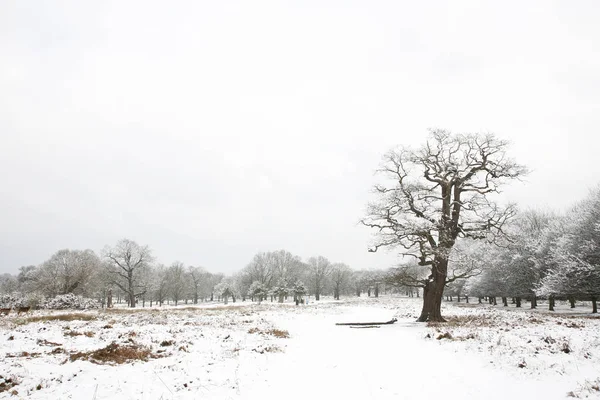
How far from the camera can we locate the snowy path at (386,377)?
705cm

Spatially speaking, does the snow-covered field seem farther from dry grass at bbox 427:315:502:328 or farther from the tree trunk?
the tree trunk

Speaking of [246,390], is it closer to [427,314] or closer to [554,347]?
[554,347]

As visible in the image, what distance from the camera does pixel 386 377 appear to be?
27.9 feet

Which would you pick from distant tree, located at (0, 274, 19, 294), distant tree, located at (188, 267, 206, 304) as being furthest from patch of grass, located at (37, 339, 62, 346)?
distant tree, located at (188, 267, 206, 304)

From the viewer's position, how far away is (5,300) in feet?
118

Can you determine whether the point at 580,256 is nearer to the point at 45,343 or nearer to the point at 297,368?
the point at 297,368

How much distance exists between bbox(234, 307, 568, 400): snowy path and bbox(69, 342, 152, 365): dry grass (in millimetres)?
3290

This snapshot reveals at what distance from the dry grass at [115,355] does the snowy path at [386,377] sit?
3.29 metres

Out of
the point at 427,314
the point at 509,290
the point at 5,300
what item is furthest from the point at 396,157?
the point at 5,300

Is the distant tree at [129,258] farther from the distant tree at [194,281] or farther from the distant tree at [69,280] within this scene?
the distant tree at [194,281]

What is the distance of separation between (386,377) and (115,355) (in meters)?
8.26

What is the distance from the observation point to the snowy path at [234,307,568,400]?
705cm

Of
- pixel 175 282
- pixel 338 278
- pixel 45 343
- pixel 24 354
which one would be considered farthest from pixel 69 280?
pixel 338 278

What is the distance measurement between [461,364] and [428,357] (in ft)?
4.44
